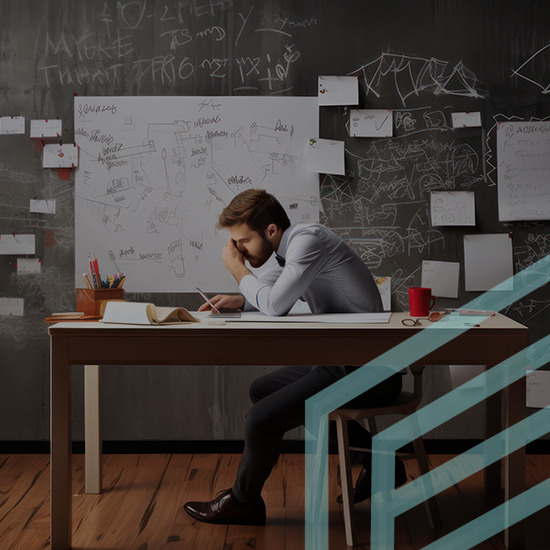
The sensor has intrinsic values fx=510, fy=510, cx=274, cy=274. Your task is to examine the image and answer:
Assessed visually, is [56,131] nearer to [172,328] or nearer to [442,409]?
[172,328]

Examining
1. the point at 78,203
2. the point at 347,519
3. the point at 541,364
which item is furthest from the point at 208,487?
the point at 541,364

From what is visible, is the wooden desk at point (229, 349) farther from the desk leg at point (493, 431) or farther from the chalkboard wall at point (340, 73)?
the chalkboard wall at point (340, 73)

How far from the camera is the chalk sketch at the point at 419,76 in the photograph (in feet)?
7.93

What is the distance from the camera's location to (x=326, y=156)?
2.43 m

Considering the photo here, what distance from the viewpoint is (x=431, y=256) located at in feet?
8.08

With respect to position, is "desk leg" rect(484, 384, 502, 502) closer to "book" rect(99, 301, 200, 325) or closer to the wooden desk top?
the wooden desk top

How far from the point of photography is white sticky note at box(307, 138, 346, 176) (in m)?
2.42

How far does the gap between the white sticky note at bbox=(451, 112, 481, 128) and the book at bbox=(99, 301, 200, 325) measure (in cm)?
163

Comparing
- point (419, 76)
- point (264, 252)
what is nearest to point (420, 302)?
point (264, 252)

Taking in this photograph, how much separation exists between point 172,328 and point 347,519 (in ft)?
2.67

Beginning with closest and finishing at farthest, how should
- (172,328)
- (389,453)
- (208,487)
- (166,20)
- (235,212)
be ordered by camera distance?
(172,328), (389,453), (235,212), (208,487), (166,20)

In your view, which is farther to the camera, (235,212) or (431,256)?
(431,256)

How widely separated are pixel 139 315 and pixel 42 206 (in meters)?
1.23
